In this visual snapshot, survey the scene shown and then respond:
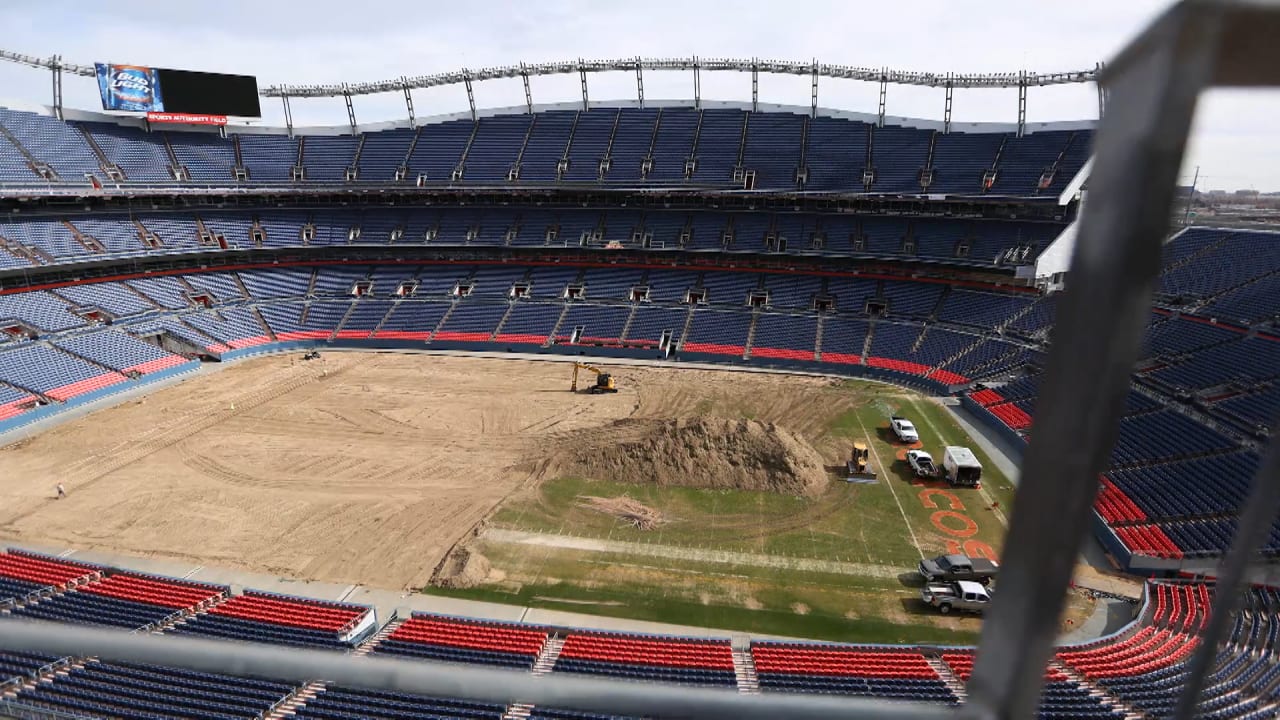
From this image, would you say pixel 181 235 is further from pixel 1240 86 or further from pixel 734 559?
pixel 1240 86

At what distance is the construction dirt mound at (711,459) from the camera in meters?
24.4

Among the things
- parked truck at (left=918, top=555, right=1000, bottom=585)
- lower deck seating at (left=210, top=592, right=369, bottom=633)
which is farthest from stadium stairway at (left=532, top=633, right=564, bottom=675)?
parked truck at (left=918, top=555, right=1000, bottom=585)

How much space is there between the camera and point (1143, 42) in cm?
136

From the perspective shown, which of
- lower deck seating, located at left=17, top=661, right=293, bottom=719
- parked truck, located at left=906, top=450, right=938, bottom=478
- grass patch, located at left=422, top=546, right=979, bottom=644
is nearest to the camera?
lower deck seating, located at left=17, top=661, right=293, bottom=719

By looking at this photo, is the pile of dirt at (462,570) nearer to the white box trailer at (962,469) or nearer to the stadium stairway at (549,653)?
the stadium stairway at (549,653)

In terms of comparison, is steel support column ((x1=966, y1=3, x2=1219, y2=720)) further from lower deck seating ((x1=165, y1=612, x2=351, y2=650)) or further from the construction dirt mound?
the construction dirt mound

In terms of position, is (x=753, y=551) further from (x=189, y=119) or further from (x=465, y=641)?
(x=189, y=119)

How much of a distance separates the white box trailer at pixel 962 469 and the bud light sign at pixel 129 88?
6114 centimetres

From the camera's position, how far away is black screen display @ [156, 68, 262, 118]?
50406mm

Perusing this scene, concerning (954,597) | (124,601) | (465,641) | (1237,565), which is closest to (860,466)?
(954,597)

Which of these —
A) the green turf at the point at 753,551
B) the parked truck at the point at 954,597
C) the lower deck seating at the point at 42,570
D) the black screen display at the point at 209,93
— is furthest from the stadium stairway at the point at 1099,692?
the black screen display at the point at 209,93

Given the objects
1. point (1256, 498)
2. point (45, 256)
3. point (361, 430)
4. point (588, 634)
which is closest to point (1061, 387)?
point (1256, 498)

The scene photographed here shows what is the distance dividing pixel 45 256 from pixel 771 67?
52007 mm

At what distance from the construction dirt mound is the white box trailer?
4.69m
